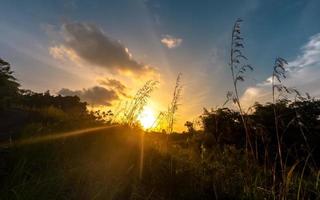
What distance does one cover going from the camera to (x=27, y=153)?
15.7 ft

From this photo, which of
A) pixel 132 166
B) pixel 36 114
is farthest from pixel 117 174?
pixel 36 114

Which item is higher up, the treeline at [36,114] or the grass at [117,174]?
the treeline at [36,114]

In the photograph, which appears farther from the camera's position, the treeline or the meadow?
the treeline

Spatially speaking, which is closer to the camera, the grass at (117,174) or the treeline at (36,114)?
the grass at (117,174)

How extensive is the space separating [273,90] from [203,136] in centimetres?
1246

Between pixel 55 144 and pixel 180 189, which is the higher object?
pixel 55 144

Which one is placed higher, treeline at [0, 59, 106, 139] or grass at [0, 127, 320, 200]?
treeline at [0, 59, 106, 139]

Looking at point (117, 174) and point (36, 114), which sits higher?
point (36, 114)

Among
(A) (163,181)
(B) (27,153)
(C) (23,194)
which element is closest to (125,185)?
(A) (163,181)

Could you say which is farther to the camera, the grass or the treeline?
the treeline

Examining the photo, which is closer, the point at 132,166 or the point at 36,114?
the point at 132,166

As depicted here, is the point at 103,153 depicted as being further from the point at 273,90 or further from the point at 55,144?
the point at 273,90

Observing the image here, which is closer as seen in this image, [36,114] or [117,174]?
[117,174]

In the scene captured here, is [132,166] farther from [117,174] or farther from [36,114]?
[36,114]
